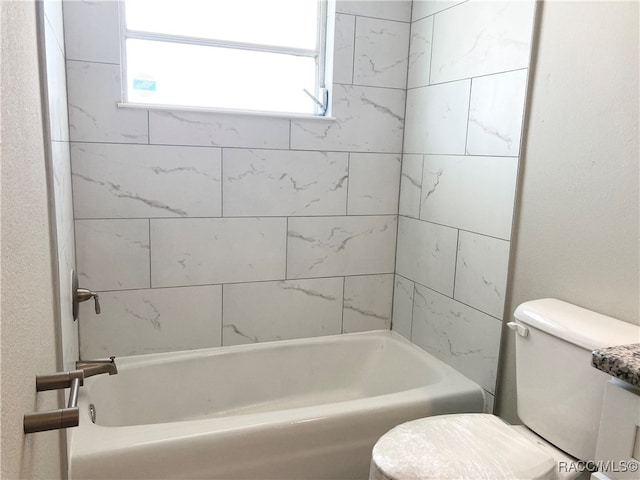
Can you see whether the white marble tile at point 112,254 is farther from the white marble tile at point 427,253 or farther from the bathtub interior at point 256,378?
the white marble tile at point 427,253

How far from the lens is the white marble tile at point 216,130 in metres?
2.15

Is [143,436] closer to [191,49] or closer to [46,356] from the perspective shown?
[46,356]

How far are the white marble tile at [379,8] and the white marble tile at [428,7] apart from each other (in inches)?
1.5

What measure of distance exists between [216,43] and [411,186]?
1.12 m

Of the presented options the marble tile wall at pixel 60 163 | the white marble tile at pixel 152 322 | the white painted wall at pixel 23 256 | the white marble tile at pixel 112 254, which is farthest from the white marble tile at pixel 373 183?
the white painted wall at pixel 23 256

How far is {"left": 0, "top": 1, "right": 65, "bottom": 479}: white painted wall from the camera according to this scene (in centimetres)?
64

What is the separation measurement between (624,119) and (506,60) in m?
0.56

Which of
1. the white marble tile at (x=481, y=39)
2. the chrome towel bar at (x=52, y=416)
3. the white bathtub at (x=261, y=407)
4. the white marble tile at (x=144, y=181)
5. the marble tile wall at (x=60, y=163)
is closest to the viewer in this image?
the chrome towel bar at (x=52, y=416)

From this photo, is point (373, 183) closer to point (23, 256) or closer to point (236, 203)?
point (236, 203)

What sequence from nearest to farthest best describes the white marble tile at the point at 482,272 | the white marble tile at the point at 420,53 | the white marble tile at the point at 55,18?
the white marble tile at the point at 55,18
the white marble tile at the point at 482,272
the white marble tile at the point at 420,53

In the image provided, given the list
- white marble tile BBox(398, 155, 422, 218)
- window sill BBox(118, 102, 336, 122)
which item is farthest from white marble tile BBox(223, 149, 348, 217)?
white marble tile BBox(398, 155, 422, 218)

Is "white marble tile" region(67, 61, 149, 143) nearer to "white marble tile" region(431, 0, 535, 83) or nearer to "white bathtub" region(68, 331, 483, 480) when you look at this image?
"white bathtub" region(68, 331, 483, 480)

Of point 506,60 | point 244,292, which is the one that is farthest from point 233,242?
point 506,60

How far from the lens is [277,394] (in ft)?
8.10
